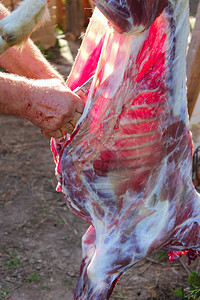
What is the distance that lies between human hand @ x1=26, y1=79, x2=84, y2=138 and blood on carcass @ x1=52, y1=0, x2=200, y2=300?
0.05 m

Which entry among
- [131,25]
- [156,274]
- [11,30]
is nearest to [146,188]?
[131,25]

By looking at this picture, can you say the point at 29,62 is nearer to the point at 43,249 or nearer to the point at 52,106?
the point at 52,106

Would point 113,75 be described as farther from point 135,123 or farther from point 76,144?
point 76,144

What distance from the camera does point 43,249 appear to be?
8.86 ft

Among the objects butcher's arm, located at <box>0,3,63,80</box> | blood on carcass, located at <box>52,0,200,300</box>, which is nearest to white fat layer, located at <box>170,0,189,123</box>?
blood on carcass, located at <box>52,0,200,300</box>

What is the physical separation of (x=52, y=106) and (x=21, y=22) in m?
0.34

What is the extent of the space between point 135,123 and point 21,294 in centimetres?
140

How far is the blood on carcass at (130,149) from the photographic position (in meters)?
1.40

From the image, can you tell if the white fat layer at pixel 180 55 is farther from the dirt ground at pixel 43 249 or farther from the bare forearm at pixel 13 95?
the dirt ground at pixel 43 249

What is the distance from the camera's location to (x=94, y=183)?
1584 millimetres

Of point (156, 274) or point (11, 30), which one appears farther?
point (156, 274)

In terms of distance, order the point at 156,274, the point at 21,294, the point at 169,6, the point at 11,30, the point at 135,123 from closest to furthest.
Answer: the point at 11,30 < the point at 169,6 < the point at 135,123 < the point at 21,294 < the point at 156,274

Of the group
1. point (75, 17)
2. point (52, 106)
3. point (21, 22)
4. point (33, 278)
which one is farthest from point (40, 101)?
point (75, 17)

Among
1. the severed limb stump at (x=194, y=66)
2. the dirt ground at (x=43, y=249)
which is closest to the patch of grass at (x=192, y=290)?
the dirt ground at (x=43, y=249)
